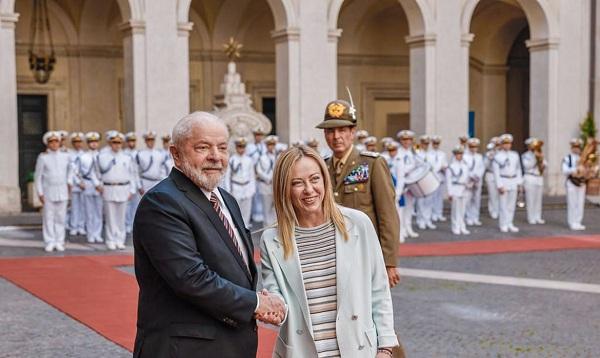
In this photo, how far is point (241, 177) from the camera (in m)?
16.3

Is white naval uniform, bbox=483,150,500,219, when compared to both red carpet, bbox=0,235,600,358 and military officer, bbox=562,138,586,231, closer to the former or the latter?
military officer, bbox=562,138,586,231

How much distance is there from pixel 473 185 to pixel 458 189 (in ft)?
3.92

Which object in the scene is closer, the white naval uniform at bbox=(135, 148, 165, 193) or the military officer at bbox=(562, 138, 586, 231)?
the white naval uniform at bbox=(135, 148, 165, 193)

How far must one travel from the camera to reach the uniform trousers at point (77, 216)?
51.6 feet

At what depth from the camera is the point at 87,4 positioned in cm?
2333

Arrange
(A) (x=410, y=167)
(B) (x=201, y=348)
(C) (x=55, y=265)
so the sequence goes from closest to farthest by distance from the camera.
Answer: (B) (x=201, y=348), (C) (x=55, y=265), (A) (x=410, y=167)

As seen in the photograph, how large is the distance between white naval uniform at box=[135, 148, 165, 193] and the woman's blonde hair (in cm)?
1239

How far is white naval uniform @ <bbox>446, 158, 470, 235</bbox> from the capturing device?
52.7 feet

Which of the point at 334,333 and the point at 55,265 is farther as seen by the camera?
the point at 55,265

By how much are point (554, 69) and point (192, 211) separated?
21.2m

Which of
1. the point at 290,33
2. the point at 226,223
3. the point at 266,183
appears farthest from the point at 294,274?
the point at 290,33

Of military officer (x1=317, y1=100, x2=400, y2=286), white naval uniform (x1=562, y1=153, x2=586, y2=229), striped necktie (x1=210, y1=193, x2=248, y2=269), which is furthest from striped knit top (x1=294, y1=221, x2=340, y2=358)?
white naval uniform (x1=562, y1=153, x2=586, y2=229)

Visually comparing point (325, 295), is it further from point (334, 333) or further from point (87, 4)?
point (87, 4)

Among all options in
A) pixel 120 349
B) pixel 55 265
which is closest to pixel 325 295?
pixel 120 349
